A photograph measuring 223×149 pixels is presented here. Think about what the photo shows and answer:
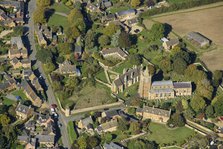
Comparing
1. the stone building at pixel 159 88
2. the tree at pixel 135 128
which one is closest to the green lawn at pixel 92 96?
the stone building at pixel 159 88

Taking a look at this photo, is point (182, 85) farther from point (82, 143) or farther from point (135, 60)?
point (82, 143)

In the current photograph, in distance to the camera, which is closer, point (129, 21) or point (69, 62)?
point (69, 62)

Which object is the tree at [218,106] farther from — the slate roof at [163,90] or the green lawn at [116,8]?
the green lawn at [116,8]

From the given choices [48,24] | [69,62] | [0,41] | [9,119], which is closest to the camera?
[9,119]

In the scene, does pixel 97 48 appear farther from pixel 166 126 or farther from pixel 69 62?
A: pixel 166 126

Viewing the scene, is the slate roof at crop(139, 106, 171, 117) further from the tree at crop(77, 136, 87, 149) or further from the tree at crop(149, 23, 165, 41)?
the tree at crop(149, 23, 165, 41)

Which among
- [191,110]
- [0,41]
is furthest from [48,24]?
[191,110]

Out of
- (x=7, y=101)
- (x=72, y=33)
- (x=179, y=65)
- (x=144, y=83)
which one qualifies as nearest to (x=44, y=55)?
(x=72, y=33)
